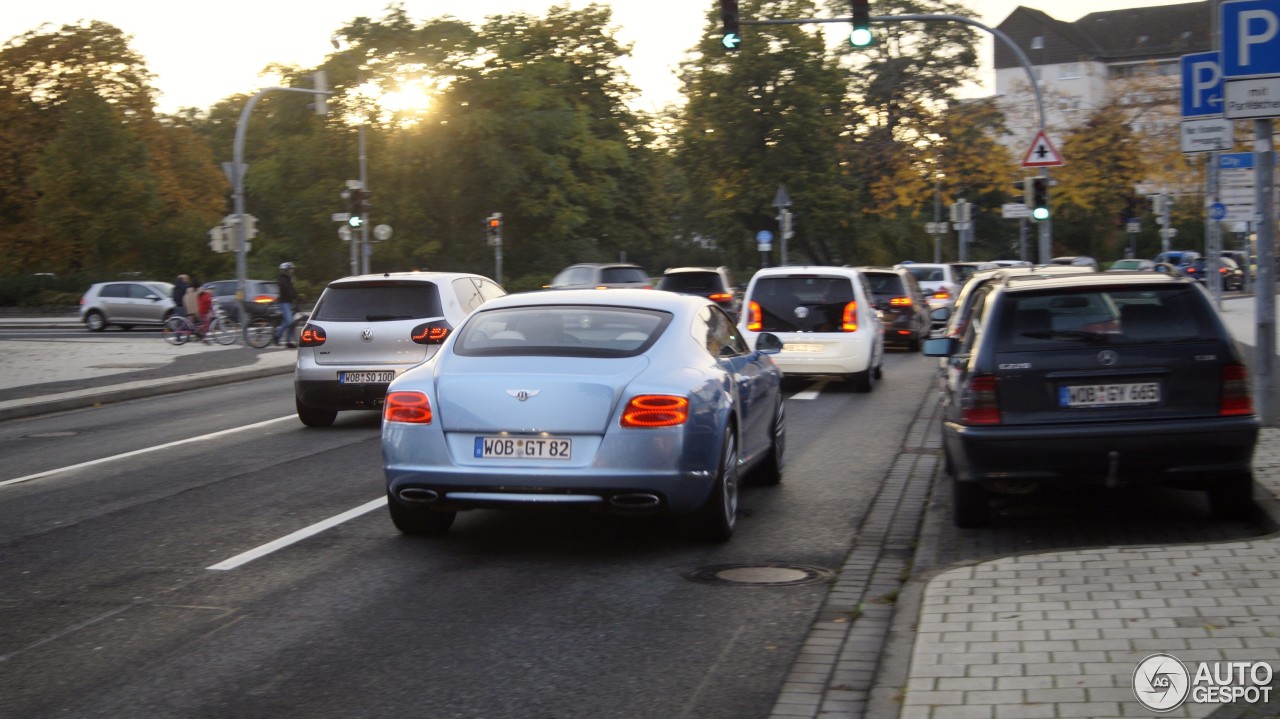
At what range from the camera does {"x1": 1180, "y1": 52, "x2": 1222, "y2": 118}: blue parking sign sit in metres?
13.9

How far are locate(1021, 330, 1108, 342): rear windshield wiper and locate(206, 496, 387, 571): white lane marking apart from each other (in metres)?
4.35

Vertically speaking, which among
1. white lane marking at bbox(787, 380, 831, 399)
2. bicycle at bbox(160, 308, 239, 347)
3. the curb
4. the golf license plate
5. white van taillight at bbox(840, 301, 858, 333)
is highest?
white van taillight at bbox(840, 301, 858, 333)

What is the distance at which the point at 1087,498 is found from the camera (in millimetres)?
9766

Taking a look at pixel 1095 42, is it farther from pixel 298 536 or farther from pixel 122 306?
pixel 298 536

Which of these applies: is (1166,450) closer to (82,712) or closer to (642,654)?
(642,654)

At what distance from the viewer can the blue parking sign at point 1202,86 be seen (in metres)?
13.9

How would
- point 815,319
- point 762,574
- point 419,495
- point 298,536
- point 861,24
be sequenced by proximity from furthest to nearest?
point 861,24
point 815,319
point 298,536
point 419,495
point 762,574

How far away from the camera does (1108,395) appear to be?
26.5ft

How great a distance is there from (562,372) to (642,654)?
230cm

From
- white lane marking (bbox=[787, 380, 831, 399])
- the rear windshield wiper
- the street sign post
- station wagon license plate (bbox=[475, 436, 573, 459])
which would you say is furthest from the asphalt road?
white lane marking (bbox=[787, 380, 831, 399])

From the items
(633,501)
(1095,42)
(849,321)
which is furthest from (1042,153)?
(1095,42)

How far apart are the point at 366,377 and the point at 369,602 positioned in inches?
312

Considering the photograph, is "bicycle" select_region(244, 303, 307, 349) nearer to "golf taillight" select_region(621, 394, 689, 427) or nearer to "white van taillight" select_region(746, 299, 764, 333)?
"white van taillight" select_region(746, 299, 764, 333)

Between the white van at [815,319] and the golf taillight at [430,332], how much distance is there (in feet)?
17.4
